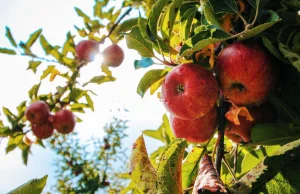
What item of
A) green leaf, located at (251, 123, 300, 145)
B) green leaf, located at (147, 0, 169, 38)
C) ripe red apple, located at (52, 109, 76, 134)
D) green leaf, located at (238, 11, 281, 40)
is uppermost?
green leaf, located at (147, 0, 169, 38)

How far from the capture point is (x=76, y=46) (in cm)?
291

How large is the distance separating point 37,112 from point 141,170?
2156 millimetres

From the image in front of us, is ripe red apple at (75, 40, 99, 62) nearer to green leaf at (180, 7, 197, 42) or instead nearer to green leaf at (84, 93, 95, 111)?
green leaf at (84, 93, 95, 111)

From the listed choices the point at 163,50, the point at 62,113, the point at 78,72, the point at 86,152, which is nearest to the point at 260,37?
the point at 163,50

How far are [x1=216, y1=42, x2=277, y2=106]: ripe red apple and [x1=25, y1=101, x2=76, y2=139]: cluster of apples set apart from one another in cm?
216

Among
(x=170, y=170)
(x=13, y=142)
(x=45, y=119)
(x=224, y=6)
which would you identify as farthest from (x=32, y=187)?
(x=13, y=142)

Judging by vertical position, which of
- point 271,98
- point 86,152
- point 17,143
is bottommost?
point 86,152

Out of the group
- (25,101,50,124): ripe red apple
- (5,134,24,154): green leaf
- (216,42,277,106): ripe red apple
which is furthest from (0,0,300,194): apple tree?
(5,134,24,154): green leaf

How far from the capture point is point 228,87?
3.22 ft

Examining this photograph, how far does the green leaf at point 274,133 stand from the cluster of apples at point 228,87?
7cm

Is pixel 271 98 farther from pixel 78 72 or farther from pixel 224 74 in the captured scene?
pixel 78 72

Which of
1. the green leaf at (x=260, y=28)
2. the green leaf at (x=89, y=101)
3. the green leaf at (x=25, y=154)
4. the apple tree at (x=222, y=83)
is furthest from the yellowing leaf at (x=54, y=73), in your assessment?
the green leaf at (x=260, y=28)

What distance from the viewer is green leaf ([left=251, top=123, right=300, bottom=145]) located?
93 cm

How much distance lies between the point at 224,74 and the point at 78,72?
2.02 meters
